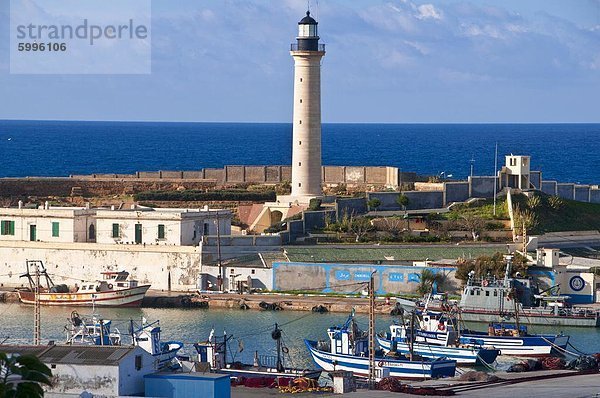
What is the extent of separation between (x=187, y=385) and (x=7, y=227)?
2636cm

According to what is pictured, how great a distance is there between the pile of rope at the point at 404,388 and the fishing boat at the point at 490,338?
7.31m

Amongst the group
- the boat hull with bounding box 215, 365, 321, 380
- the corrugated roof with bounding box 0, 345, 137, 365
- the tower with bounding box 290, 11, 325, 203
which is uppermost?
the tower with bounding box 290, 11, 325, 203

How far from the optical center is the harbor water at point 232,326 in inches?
1678

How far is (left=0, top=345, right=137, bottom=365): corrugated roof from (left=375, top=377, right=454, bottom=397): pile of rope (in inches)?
220

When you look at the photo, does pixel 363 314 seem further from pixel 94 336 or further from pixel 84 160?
pixel 84 160

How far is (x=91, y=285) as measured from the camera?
53.2 m

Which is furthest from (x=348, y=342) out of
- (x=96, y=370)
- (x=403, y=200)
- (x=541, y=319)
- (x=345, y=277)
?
(x=403, y=200)

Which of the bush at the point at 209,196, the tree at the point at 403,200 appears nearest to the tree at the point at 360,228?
the tree at the point at 403,200

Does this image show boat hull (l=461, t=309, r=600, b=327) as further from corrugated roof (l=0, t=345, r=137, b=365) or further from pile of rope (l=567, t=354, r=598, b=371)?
corrugated roof (l=0, t=345, r=137, b=365)

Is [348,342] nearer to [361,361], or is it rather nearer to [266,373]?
[361,361]

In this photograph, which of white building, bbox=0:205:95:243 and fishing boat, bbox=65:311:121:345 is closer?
fishing boat, bbox=65:311:121:345

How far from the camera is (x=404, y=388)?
33.8 meters

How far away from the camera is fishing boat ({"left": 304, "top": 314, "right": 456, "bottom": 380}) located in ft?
125

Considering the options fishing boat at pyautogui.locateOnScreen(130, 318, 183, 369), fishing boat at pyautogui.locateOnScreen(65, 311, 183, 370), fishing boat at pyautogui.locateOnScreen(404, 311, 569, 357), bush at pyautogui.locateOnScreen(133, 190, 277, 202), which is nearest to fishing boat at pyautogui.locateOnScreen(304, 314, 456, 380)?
fishing boat at pyautogui.locateOnScreen(404, 311, 569, 357)
